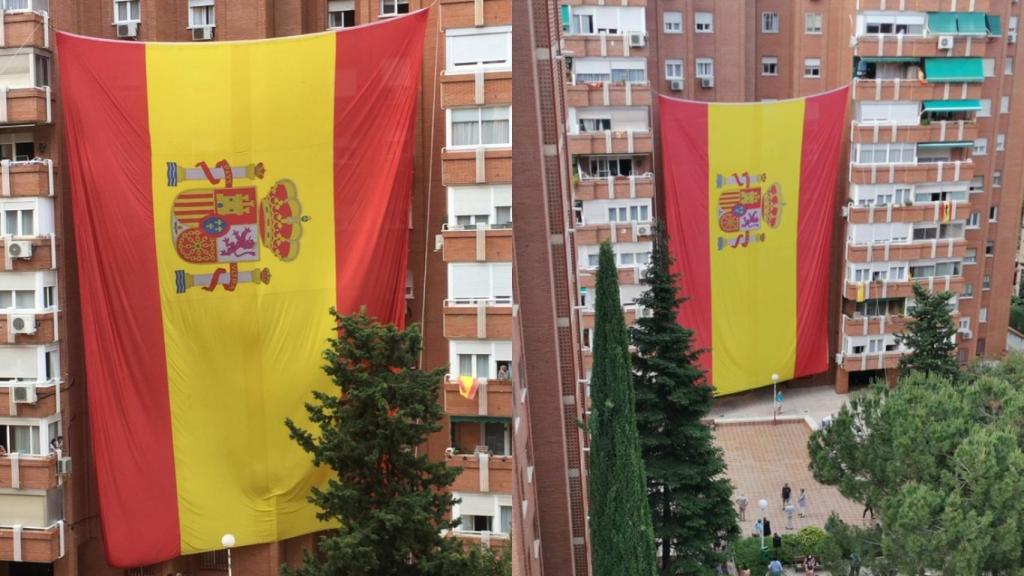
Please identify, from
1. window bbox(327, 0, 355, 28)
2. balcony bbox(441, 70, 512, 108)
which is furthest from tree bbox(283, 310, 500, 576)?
window bbox(327, 0, 355, 28)

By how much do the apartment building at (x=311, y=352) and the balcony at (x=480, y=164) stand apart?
28mm

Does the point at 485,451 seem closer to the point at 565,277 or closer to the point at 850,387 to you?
the point at 565,277

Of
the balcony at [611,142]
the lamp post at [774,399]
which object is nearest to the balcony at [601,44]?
the balcony at [611,142]

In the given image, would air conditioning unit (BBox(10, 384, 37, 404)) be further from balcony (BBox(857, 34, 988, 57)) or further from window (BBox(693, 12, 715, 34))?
balcony (BBox(857, 34, 988, 57))

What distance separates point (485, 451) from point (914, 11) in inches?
1323

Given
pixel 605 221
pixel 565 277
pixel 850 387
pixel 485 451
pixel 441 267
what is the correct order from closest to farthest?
pixel 485 451
pixel 441 267
pixel 565 277
pixel 605 221
pixel 850 387

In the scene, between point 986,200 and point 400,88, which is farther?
point 986,200

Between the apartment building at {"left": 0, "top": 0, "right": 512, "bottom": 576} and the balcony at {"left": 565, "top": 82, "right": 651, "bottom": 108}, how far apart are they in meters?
21.0

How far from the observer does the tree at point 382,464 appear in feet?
68.7

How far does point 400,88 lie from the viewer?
26.3m

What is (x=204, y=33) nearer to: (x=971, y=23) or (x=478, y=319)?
(x=478, y=319)

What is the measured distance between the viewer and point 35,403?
86.2 feet

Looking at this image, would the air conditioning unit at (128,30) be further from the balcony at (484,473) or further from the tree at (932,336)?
the tree at (932,336)

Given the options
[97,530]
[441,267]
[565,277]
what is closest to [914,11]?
[565,277]
